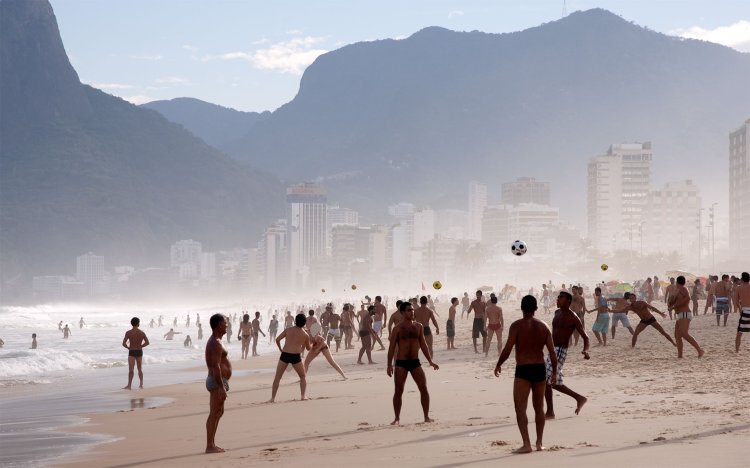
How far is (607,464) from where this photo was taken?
816cm

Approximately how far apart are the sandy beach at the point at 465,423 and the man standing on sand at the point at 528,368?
0.96 ft

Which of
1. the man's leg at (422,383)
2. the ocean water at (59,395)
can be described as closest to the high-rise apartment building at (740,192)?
the ocean water at (59,395)

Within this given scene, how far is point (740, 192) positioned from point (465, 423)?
150741 millimetres

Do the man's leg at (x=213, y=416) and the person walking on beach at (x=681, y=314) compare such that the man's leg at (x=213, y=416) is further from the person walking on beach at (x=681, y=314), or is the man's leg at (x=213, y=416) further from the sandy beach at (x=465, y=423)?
the person walking on beach at (x=681, y=314)

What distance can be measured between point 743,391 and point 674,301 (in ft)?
17.4

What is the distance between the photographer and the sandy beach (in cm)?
907

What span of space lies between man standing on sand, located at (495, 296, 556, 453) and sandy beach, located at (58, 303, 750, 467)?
Result: 0.29 m

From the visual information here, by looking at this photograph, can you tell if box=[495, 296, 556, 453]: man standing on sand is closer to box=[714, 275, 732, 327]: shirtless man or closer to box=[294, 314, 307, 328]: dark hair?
box=[294, 314, 307, 328]: dark hair

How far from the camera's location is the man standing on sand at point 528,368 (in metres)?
9.02

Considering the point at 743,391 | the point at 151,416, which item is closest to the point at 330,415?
the point at 151,416

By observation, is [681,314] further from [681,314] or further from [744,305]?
[744,305]

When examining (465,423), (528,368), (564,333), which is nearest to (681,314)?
(564,333)

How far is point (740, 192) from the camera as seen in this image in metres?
151

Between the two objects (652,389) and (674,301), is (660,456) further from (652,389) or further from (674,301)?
(674,301)
